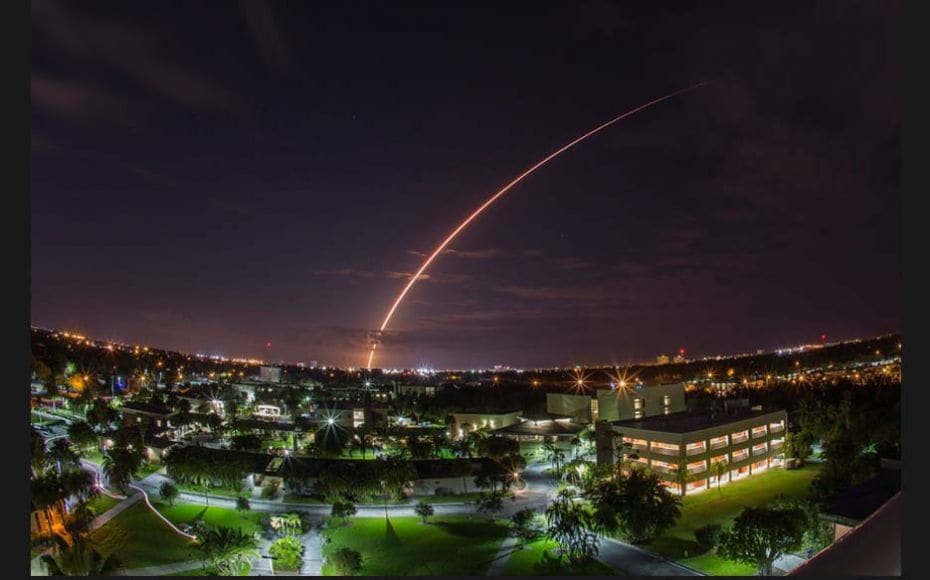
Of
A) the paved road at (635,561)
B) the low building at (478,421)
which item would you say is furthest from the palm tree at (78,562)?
the low building at (478,421)

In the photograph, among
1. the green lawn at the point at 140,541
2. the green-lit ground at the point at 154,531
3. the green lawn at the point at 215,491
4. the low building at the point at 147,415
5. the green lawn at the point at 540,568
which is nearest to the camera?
the green lawn at the point at 540,568

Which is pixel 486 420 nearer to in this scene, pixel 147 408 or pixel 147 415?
pixel 147 415

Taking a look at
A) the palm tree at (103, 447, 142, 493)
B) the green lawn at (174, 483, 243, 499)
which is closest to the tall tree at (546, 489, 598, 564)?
the green lawn at (174, 483, 243, 499)

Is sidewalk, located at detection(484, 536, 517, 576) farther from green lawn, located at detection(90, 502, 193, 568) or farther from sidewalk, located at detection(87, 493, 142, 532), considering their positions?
sidewalk, located at detection(87, 493, 142, 532)

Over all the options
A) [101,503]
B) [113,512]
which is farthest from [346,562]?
[101,503]

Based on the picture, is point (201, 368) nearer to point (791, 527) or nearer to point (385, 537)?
point (385, 537)

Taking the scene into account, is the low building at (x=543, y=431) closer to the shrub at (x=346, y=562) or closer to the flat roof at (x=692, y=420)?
the flat roof at (x=692, y=420)

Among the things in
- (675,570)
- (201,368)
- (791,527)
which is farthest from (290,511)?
(201,368)
